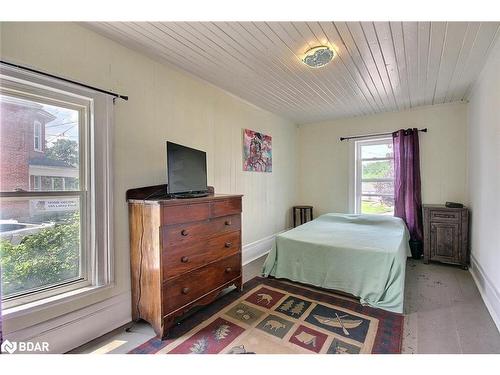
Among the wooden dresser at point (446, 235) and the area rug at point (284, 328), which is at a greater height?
the wooden dresser at point (446, 235)

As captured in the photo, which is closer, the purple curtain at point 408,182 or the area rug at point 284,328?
the area rug at point 284,328

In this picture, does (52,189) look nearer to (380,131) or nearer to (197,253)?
(197,253)

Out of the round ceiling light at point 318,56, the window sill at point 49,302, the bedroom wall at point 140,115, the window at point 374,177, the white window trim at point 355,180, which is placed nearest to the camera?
the window sill at point 49,302

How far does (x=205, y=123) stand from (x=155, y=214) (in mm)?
1431

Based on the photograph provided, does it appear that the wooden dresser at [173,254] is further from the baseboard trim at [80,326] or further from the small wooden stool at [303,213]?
the small wooden stool at [303,213]

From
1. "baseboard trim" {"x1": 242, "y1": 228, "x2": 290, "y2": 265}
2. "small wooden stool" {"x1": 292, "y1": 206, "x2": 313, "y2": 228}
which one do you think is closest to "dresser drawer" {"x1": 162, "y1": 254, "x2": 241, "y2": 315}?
"baseboard trim" {"x1": 242, "y1": 228, "x2": 290, "y2": 265}

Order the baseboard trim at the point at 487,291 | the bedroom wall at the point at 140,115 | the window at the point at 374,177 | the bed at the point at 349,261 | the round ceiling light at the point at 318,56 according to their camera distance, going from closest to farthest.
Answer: the bedroom wall at the point at 140,115 < the baseboard trim at the point at 487,291 < the round ceiling light at the point at 318,56 < the bed at the point at 349,261 < the window at the point at 374,177

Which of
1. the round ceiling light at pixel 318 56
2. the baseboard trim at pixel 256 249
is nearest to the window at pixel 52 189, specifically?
the round ceiling light at pixel 318 56

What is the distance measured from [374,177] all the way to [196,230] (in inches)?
137

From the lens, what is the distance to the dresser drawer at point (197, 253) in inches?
70.7

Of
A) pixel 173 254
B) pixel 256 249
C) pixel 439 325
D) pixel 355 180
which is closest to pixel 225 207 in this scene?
pixel 173 254

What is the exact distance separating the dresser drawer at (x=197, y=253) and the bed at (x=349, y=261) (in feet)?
2.19

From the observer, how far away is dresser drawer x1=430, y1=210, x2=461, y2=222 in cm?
314
